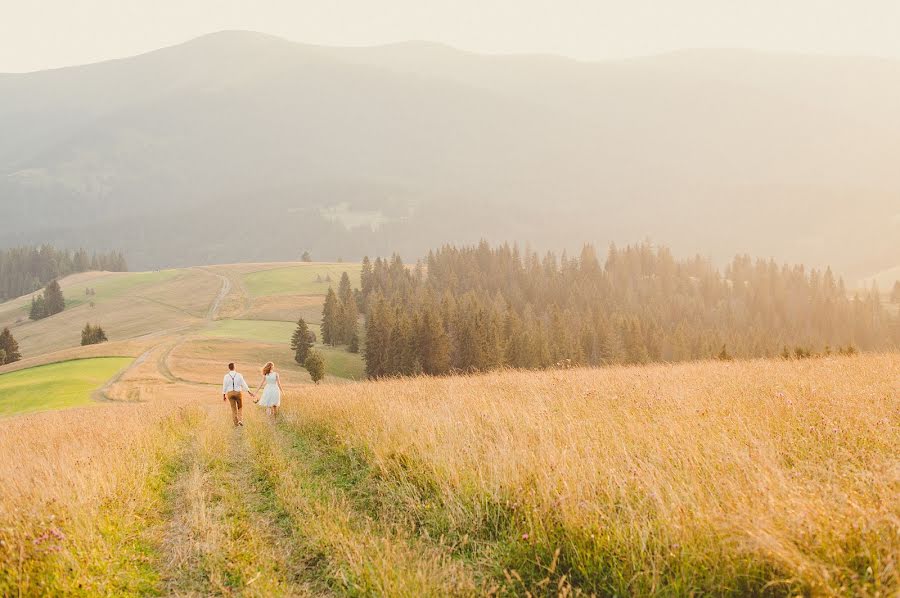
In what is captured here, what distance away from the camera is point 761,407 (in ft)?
29.5

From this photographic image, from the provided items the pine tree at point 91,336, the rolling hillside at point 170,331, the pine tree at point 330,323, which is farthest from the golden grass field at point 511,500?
the pine tree at point 91,336

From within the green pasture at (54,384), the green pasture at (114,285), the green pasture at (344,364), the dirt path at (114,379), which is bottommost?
the green pasture at (344,364)

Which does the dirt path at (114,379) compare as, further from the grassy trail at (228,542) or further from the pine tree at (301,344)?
the grassy trail at (228,542)

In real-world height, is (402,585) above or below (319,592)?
above

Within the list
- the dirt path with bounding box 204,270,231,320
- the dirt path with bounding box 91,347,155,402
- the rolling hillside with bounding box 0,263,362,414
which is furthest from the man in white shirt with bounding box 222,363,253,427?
the dirt path with bounding box 204,270,231,320

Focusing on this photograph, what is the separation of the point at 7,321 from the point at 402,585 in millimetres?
204795

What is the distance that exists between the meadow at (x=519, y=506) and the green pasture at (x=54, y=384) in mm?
51454

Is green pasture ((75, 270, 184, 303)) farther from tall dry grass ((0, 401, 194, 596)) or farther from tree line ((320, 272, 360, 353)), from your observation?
tall dry grass ((0, 401, 194, 596))

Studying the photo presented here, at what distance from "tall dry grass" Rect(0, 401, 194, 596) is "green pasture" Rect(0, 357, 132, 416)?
48.8 metres

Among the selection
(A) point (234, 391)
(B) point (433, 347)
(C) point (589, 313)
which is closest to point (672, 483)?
(A) point (234, 391)

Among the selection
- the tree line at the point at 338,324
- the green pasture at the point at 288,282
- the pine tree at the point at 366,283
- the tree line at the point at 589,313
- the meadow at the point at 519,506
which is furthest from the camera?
the green pasture at the point at 288,282

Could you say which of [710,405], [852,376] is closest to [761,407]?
[710,405]

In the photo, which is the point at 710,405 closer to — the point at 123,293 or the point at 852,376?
the point at 852,376

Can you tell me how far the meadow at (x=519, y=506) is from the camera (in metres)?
4.60
